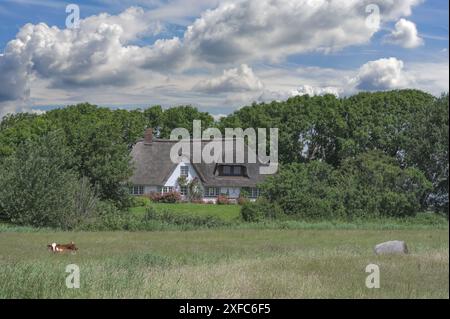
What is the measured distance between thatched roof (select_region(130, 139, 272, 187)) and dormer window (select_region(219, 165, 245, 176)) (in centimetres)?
57

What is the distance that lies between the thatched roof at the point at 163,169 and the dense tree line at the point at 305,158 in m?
5.37

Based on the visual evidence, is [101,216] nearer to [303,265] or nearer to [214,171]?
[303,265]

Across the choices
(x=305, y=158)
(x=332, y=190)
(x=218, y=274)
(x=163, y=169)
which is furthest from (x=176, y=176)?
(x=218, y=274)

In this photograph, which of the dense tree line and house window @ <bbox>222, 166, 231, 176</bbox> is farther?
house window @ <bbox>222, 166, 231, 176</bbox>

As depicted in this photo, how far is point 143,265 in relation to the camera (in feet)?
59.4

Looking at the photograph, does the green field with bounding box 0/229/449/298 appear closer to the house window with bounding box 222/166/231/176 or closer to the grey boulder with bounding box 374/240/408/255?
the grey boulder with bounding box 374/240/408/255

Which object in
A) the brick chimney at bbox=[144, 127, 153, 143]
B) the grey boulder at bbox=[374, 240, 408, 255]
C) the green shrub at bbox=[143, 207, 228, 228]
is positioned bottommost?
the green shrub at bbox=[143, 207, 228, 228]

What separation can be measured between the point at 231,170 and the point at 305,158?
9.92m

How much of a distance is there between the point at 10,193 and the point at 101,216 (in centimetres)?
583

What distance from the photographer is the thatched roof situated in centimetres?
7756

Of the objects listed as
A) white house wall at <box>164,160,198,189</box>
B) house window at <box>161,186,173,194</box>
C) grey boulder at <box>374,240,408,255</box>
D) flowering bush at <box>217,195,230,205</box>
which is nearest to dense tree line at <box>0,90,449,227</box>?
grey boulder at <box>374,240,408,255</box>
